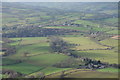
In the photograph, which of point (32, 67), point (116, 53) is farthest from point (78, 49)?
point (32, 67)

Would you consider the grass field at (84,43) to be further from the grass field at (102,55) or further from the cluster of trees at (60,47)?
the grass field at (102,55)

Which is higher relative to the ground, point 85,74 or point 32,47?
point 32,47

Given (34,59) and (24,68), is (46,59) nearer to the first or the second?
(34,59)

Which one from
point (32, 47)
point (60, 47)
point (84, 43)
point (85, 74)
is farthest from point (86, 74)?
point (84, 43)

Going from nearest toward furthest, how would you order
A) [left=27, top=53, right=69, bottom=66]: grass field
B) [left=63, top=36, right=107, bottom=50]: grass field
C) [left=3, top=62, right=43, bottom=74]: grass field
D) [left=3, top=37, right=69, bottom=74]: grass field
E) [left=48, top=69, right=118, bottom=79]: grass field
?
[left=48, top=69, right=118, bottom=79]: grass field < [left=3, top=62, right=43, bottom=74]: grass field < [left=3, top=37, right=69, bottom=74]: grass field < [left=27, top=53, right=69, bottom=66]: grass field < [left=63, top=36, right=107, bottom=50]: grass field

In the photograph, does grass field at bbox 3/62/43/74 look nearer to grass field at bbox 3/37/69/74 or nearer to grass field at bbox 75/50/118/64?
grass field at bbox 3/37/69/74

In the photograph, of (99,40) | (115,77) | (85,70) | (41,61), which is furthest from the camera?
(99,40)

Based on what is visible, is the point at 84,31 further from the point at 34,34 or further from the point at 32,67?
the point at 32,67

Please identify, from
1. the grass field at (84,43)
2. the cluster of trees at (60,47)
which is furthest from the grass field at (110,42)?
the cluster of trees at (60,47)

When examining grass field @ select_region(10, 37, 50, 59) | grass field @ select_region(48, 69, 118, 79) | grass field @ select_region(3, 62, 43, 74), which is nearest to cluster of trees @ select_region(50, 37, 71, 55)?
grass field @ select_region(10, 37, 50, 59)

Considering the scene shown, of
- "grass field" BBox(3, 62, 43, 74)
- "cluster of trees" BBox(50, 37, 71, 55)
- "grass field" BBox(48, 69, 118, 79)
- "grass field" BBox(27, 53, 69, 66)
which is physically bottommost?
"grass field" BBox(48, 69, 118, 79)

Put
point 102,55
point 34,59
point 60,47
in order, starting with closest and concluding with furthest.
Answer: point 34,59, point 102,55, point 60,47
